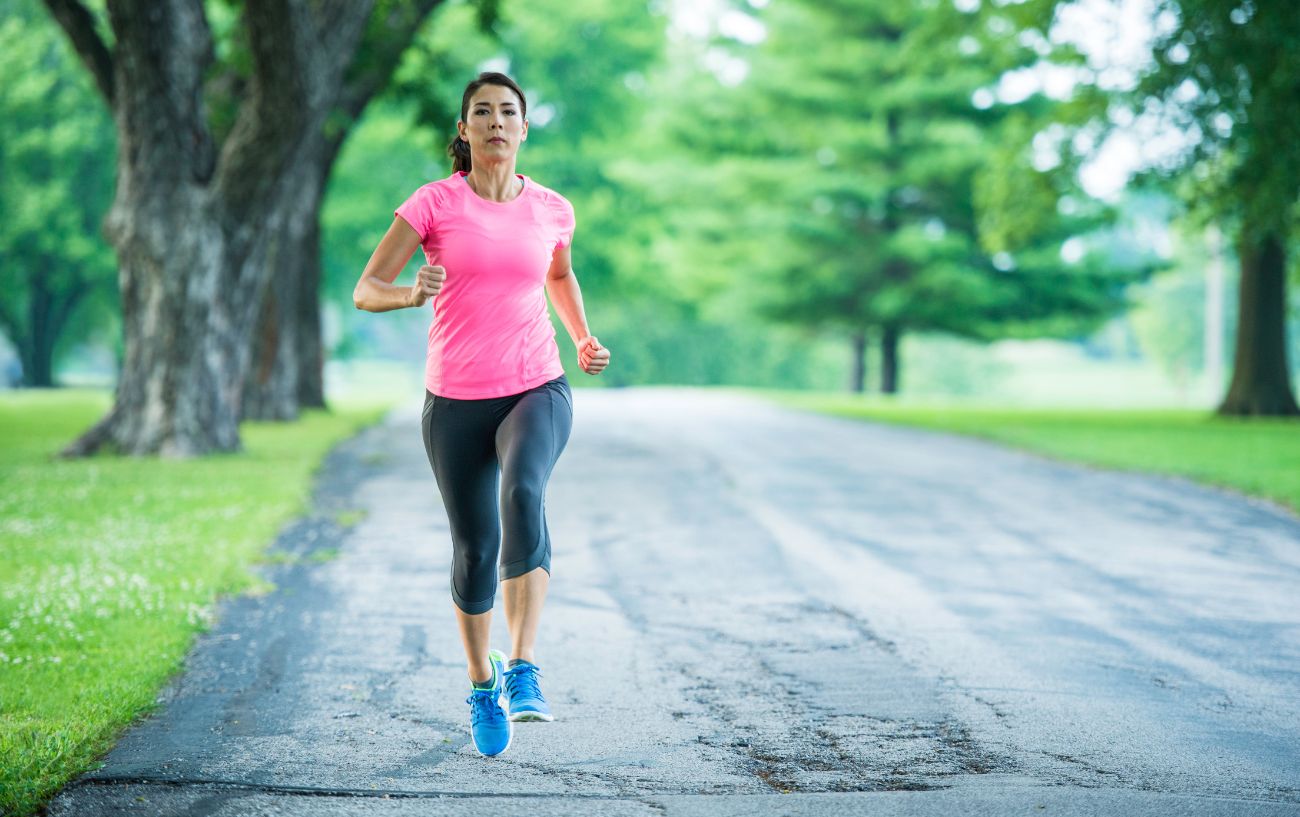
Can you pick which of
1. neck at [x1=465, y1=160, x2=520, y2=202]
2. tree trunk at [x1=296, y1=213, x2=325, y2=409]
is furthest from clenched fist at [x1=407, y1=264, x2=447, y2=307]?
tree trunk at [x1=296, y1=213, x2=325, y2=409]

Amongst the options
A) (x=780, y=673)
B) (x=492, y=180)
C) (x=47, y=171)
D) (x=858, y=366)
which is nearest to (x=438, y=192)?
(x=492, y=180)

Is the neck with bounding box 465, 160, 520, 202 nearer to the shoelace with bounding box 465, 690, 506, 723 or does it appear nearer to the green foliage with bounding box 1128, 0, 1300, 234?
the shoelace with bounding box 465, 690, 506, 723

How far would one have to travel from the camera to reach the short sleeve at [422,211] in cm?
445

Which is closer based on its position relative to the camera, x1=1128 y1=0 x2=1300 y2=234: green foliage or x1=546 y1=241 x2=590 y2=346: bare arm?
x1=546 y1=241 x2=590 y2=346: bare arm

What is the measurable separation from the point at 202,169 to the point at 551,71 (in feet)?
77.4

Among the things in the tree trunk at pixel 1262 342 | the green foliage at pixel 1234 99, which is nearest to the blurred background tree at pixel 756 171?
the tree trunk at pixel 1262 342

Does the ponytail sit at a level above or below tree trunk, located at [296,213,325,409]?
above

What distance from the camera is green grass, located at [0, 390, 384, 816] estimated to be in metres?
4.69

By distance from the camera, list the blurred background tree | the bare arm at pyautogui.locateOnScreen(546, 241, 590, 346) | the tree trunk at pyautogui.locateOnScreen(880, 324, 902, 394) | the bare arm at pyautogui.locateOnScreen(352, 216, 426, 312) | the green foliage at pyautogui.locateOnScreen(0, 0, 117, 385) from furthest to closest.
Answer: the tree trunk at pyautogui.locateOnScreen(880, 324, 902, 394), the green foliage at pyautogui.locateOnScreen(0, 0, 117, 385), the blurred background tree, the bare arm at pyautogui.locateOnScreen(546, 241, 590, 346), the bare arm at pyautogui.locateOnScreen(352, 216, 426, 312)

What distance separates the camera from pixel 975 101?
36.1 m

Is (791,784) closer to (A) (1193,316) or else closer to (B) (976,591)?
(B) (976,591)

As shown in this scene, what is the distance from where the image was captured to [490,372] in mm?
4566

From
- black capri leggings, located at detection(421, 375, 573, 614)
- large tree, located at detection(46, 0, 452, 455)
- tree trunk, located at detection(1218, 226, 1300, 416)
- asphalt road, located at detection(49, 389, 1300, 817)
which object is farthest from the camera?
tree trunk, located at detection(1218, 226, 1300, 416)

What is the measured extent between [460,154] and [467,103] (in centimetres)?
18
